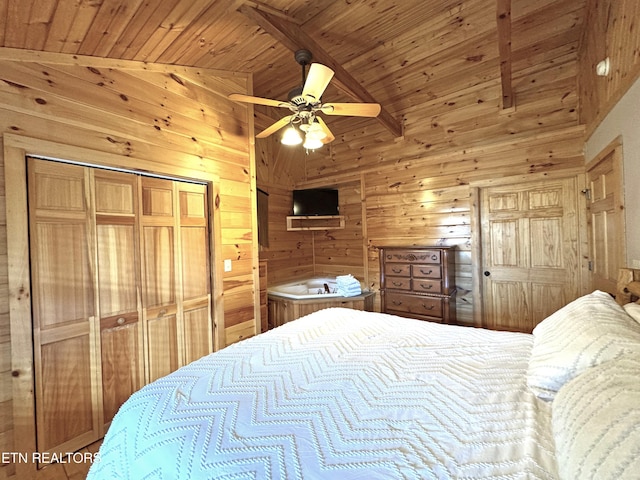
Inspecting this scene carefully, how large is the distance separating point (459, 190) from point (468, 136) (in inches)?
25.8

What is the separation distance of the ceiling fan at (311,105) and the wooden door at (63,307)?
1.26 meters

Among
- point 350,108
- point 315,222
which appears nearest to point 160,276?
point 350,108

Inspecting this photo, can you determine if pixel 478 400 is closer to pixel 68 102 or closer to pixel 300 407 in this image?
pixel 300 407

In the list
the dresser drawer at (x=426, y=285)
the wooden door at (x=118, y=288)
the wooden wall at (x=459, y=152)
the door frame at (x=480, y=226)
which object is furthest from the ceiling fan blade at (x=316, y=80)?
the door frame at (x=480, y=226)

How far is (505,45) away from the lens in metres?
2.41

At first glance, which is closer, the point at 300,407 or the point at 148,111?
the point at 300,407

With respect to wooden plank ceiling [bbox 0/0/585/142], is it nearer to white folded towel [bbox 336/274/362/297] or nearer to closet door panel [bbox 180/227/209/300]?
closet door panel [bbox 180/227/209/300]

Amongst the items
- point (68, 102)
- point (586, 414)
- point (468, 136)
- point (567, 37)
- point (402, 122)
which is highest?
point (567, 37)

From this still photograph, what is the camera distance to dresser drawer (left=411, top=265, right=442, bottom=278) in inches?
128

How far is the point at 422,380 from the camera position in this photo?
1102 millimetres

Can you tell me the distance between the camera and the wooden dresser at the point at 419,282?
325cm

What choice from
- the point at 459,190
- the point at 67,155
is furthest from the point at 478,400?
the point at 459,190

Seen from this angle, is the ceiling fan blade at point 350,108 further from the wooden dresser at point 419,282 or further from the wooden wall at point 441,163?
the wooden wall at point 441,163

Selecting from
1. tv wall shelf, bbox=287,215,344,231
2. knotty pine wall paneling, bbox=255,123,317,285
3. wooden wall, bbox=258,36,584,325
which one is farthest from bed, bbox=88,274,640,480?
tv wall shelf, bbox=287,215,344,231
